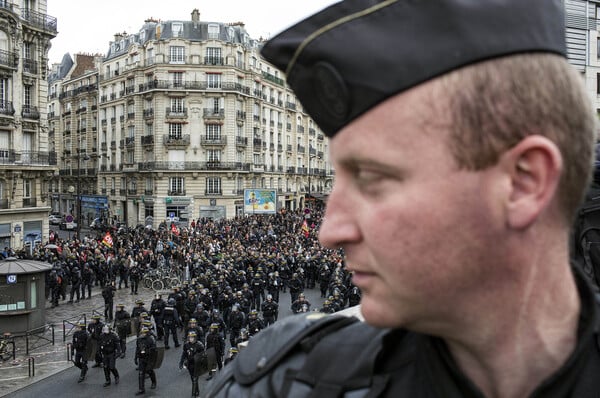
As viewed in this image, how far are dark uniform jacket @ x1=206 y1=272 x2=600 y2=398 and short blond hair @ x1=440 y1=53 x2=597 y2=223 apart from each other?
426 mm

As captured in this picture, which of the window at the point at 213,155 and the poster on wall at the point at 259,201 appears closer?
the poster on wall at the point at 259,201

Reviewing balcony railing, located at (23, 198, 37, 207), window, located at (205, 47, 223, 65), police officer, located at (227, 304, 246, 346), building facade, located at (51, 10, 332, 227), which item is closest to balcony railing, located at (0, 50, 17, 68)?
balcony railing, located at (23, 198, 37, 207)

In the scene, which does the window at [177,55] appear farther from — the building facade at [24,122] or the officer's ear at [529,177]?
the officer's ear at [529,177]

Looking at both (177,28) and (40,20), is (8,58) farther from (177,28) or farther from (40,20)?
(177,28)

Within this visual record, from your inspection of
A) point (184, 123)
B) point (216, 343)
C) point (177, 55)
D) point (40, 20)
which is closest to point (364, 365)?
point (216, 343)

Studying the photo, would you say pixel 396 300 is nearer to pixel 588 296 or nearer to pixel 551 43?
pixel 588 296

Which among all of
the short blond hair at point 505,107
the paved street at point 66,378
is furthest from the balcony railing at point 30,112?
the short blond hair at point 505,107

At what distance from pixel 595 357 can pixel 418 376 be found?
408 millimetres

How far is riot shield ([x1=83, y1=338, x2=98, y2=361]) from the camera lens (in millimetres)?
12902

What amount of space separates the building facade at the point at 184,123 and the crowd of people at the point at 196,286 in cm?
1105

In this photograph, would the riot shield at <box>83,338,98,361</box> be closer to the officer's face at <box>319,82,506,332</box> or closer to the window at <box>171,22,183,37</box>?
the officer's face at <box>319,82,506,332</box>

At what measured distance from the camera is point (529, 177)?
100cm

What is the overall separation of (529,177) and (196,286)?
18525 millimetres

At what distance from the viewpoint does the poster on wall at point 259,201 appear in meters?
41.0
